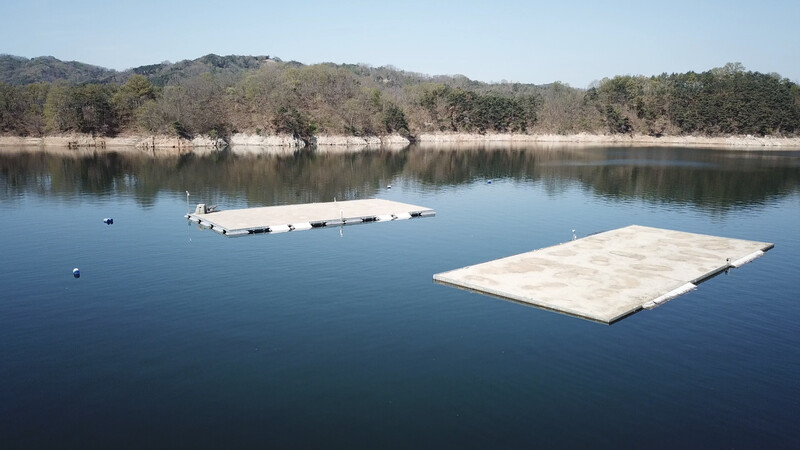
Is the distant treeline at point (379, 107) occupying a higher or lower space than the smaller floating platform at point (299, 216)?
higher

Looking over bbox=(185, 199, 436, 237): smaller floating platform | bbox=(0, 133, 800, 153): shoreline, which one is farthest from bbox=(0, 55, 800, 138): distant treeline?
bbox=(185, 199, 436, 237): smaller floating platform

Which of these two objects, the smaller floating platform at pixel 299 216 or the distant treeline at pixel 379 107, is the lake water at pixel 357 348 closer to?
the smaller floating platform at pixel 299 216

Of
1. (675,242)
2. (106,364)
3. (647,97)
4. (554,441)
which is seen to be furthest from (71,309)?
(647,97)

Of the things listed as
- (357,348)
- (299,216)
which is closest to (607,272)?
(357,348)

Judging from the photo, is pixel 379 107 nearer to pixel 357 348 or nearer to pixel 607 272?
pixel 607 272

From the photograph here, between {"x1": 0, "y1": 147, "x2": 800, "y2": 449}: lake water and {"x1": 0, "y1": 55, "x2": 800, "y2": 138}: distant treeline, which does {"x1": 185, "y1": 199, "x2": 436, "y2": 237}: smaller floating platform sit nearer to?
{"x1": 0, "y1": 147, "x2": 800, "y2": 449}: lake water

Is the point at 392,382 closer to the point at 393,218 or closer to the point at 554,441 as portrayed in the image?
the point at 554,441

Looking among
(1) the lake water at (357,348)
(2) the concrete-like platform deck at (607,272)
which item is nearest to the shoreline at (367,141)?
(1) the lake water at (357,348)
